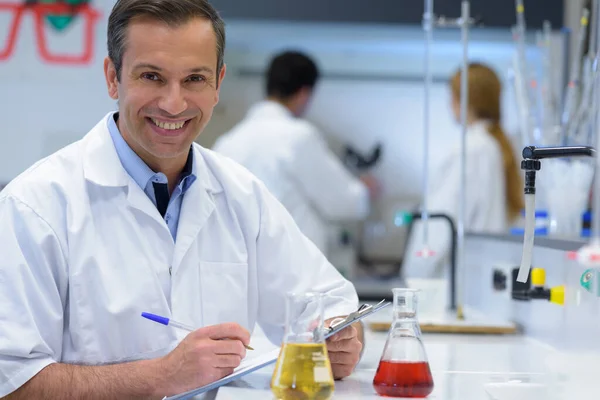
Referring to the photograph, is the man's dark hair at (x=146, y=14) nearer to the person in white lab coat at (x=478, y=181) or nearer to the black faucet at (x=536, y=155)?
the black faucet at (x=536, y=155)

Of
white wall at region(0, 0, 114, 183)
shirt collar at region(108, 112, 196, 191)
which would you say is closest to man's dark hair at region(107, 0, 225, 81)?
shirt collar at region(108, 112, 196, 191)

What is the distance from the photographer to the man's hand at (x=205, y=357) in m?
1.25

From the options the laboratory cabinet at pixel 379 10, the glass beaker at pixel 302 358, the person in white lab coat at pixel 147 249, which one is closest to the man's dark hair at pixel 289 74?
the laboratory cabinet at pixel 379 10

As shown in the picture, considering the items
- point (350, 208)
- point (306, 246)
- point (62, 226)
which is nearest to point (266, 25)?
point (350, 208)

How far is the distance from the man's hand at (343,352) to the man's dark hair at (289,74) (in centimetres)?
223

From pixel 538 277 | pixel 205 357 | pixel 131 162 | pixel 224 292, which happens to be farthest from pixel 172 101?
pixel 538 277

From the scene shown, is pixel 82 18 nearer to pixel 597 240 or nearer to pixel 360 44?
pixel 360 44

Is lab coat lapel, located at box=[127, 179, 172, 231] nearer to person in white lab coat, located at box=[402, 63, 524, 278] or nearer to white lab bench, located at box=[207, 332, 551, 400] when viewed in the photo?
white lab bench, located at box=[207, 332, 551, 400]

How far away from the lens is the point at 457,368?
153cm

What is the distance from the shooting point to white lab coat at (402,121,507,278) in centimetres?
319

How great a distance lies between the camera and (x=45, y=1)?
10.1 feet

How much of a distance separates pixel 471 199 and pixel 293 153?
2.47 feet

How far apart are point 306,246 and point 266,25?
2458 millimetres

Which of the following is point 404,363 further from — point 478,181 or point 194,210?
point 478,181
